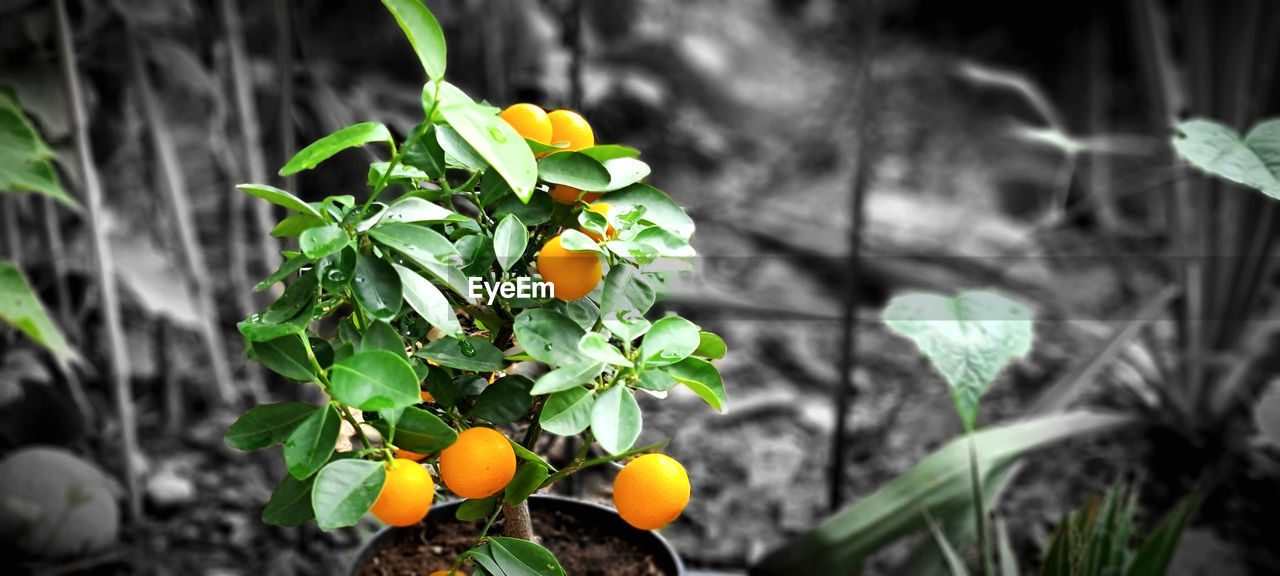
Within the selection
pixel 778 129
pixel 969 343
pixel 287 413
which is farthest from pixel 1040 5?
pixel 287 413

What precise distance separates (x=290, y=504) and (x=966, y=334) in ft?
1.86

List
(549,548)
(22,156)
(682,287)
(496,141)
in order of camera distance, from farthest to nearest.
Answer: (682,287)
(22,156)
(549,548)
(496,141)

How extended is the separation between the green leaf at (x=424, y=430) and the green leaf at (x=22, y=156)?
0.54m

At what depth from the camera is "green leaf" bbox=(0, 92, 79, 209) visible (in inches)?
32.6

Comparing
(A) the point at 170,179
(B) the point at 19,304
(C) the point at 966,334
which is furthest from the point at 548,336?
(A) the point at 170,179

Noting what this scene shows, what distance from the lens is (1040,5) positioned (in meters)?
2.70

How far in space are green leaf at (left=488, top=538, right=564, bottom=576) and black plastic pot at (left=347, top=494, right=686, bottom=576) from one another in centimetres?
12

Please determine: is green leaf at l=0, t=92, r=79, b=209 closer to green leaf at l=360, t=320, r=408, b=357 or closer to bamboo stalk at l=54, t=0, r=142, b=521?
Result: bamboo stalk at l=54, t=0, r=142, b=521

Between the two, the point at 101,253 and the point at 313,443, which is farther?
the point at 101,253

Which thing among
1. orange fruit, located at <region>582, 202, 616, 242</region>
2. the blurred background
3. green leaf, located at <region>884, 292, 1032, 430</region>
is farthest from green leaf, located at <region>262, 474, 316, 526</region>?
green leaf, located at <region>884, 292, 1032, 430</region>

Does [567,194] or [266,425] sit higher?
[567,194]

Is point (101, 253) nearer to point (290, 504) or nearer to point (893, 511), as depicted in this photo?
point (290, 504)

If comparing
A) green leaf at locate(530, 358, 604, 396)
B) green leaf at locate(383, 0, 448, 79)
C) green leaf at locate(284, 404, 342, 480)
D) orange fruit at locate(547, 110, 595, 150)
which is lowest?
green leaf at locate(284, 404, 342, 480)

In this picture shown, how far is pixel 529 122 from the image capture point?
52cm
